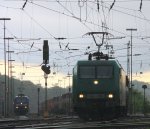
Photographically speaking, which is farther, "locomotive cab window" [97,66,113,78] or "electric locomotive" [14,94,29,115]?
"electric locomotive" [14,94,29,115]

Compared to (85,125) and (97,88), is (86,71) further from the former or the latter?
(85,125)

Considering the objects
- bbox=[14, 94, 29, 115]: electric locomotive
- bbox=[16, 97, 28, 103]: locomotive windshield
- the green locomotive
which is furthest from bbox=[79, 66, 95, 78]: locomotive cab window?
bbox=[16, 97, 28, 103]: locomotive windshield

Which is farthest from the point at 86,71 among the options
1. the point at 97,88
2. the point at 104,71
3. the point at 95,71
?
the point at 97,88

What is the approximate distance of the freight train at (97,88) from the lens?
103 ft

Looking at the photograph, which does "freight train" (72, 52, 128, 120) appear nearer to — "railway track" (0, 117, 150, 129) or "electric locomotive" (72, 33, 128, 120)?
"electric locomotive" (72, 33, 128, 120)

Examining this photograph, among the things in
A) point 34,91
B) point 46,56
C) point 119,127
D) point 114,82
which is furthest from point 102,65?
point 34,91

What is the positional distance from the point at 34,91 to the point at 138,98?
161 feet

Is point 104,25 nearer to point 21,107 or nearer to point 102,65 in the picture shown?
point 102,65

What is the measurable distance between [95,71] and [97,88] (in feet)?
3.91

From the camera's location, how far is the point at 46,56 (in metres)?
33.8

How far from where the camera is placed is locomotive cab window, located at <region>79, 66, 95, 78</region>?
32.2 metres

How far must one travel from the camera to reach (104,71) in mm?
32344

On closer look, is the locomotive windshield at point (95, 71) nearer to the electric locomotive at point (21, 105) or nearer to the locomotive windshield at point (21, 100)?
the electric locomotive at point (21, 105)

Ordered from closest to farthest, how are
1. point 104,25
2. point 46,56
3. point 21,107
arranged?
1. point 46,56
2. point 104,25
3. point 21,107
